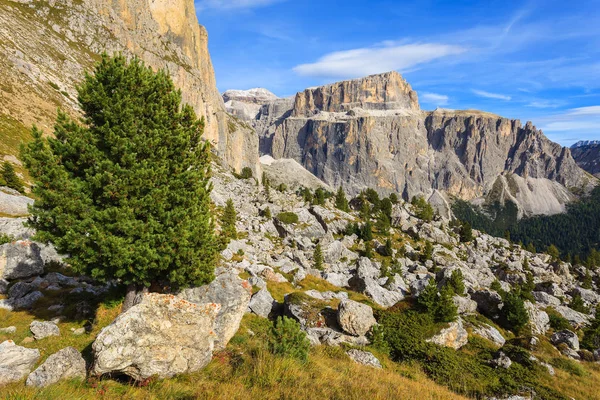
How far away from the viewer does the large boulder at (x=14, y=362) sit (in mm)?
8742

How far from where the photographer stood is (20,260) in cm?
1980

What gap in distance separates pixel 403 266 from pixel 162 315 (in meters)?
64.0

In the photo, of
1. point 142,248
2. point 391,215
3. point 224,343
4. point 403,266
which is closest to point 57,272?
point 142,248

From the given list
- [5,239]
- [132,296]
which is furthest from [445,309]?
[5,239]

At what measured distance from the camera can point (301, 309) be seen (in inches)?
871

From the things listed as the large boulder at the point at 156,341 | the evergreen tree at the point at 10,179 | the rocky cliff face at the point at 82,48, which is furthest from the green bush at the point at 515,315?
the evergreen tree at the point at 10,179

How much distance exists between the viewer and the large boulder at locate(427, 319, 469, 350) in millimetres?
22000

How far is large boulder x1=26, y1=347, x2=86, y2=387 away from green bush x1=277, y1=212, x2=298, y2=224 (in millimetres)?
59829

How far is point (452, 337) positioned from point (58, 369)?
2414cm

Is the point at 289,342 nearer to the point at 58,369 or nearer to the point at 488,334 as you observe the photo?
the point at 58,369

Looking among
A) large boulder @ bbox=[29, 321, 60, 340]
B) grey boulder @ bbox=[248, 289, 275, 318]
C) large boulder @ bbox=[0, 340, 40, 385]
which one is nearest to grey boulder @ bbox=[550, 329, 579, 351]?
grey boulder @ bbox=[248, 289, 275, 318]

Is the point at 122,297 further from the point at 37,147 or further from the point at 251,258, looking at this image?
the point at 251,258

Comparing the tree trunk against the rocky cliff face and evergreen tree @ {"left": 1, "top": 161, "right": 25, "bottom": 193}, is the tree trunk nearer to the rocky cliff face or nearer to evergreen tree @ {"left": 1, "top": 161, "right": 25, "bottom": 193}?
the rocky cliff face

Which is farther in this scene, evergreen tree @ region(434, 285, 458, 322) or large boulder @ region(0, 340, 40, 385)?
evergreen tree @ region(434, 285, 458, 322)
